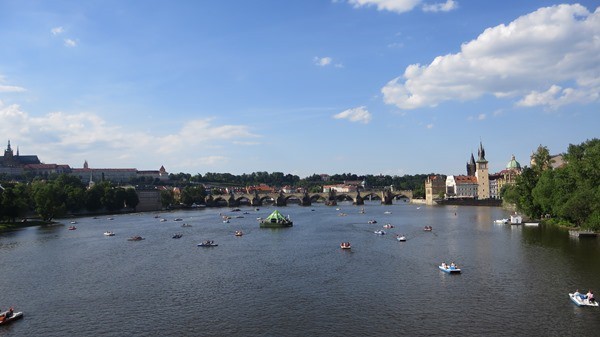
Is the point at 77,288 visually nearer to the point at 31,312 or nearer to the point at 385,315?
the point at 31,312

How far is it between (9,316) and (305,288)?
1798cm

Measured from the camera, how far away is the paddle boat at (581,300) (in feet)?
100

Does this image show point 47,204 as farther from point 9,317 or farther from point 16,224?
point 9,317

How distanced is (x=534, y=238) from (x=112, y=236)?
56268 millimetres

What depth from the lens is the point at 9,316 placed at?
100 feet

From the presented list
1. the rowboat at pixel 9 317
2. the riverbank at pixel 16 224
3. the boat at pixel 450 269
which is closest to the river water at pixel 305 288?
the rowboat at pixel 9 317

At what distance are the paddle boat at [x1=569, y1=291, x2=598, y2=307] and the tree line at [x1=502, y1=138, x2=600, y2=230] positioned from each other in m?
27.7

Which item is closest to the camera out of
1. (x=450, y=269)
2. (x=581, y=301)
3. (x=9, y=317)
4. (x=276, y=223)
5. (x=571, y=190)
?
(x=9, y=317)

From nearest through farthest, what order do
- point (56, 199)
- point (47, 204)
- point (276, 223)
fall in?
point (276, 223) < point (47, 204) < point (56, 199)

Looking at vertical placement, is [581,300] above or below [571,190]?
below

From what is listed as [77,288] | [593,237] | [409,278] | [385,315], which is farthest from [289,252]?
[593,237]

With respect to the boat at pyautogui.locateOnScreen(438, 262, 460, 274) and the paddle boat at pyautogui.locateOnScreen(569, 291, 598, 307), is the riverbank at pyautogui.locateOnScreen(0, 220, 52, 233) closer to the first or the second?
the boat at pyautogui.locateOnScreen(438, 262, 460, 274)

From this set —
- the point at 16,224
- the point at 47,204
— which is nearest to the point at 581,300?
the point at 16,224

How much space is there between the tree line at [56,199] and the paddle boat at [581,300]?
3481 inches
